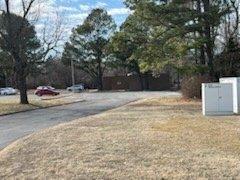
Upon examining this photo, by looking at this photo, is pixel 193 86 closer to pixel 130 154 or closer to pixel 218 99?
pixel 218 99

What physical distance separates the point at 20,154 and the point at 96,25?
2998 inches

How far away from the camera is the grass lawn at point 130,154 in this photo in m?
10.4

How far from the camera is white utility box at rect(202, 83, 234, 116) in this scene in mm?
22953

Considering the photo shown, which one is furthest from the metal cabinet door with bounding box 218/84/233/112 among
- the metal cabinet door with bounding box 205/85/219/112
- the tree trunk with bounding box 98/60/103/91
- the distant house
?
the tree trunk with bounding box 98/60/103/91

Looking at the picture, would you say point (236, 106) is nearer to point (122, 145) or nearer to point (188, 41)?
point (122, 145)

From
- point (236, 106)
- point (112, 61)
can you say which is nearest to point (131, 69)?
point (112, 61)

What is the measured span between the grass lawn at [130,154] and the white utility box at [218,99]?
4886 millimetres

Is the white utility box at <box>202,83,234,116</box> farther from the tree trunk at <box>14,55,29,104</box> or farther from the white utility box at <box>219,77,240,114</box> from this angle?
the tree trunk at <box>14,55,29,104</box>

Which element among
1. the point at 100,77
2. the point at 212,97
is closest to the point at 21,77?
the point at 212,97

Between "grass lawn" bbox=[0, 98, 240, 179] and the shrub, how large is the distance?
19438mm

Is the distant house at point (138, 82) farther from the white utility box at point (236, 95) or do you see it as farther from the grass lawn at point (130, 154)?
the grass lawn at point (130, 154)

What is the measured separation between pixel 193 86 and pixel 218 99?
15.0m

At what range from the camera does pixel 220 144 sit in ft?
43.4

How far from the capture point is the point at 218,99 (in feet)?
75.7
